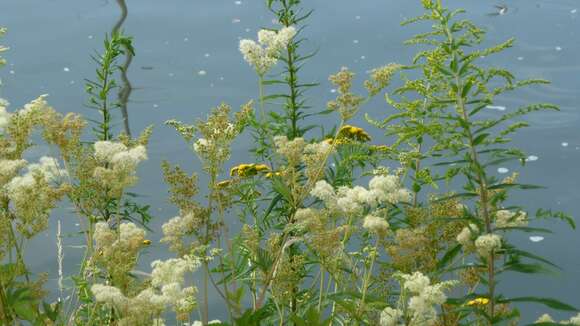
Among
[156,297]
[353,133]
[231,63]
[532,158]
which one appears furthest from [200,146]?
[231,63]

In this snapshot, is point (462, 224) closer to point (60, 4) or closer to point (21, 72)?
point (21, 72)

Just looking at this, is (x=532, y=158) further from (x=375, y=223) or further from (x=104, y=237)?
(x=104, y=237)

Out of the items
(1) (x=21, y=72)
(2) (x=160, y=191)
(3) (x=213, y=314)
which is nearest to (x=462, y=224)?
(3) (x=213, y=314)

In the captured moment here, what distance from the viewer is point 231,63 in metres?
4.78

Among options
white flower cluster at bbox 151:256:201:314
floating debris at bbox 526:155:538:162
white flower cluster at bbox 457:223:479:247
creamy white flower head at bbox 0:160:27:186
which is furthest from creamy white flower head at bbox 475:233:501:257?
floating debris at bbox 526:155:538:162

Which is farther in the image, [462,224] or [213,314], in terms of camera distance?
[213,314]

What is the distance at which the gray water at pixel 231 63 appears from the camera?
A: 12.7ft

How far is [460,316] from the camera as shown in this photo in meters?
1.91

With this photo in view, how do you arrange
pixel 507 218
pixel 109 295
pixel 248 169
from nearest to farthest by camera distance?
pixel 109 295
pixel 507 218
pixel 248 169

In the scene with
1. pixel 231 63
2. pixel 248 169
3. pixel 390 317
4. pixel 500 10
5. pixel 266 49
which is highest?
pixel 500 10

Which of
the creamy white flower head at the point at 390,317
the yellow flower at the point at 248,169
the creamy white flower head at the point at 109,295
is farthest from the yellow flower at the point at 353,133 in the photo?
the creamy white flower head at the point at 109,295

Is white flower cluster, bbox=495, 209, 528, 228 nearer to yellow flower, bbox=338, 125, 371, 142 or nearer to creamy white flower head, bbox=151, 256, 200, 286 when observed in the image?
creamy white flower head, bbox=151, 256, 200, 286

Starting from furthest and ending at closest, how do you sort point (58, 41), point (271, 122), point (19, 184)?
point (58, 41) → point (271, 122) → point (19, 184)

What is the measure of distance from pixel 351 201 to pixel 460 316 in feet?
1.40
